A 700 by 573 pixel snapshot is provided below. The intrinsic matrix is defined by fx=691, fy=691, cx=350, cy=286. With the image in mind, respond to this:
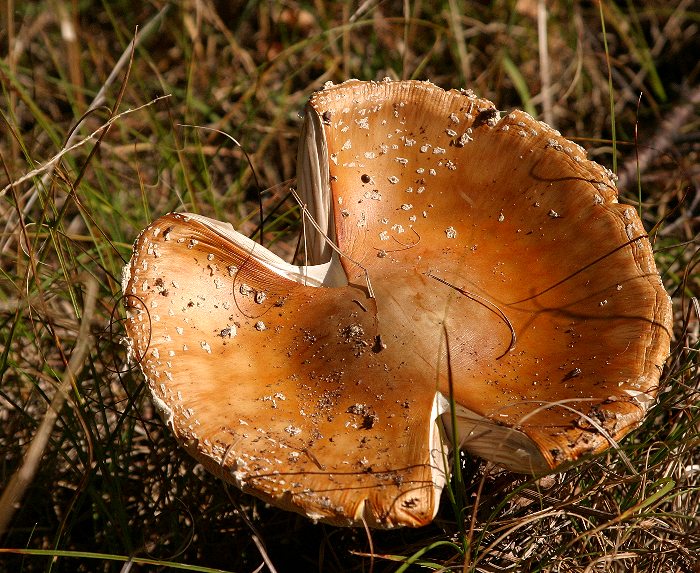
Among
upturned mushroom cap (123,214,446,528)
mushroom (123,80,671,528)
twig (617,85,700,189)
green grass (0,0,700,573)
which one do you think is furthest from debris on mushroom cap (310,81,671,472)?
twig (617,85,700,189)

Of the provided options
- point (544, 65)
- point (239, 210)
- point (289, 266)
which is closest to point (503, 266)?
point (289, 266)

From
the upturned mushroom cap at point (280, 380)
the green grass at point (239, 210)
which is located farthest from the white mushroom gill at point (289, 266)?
the green grass at point (239, 210)

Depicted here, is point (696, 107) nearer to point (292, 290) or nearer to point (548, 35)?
point (548, 35)

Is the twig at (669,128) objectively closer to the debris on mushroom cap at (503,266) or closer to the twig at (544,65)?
the twig at (544,65)

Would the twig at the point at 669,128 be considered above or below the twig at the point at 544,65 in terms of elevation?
below

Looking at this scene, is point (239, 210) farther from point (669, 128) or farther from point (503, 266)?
point (669, 128)

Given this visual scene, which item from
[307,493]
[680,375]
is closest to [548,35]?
[680,375]
